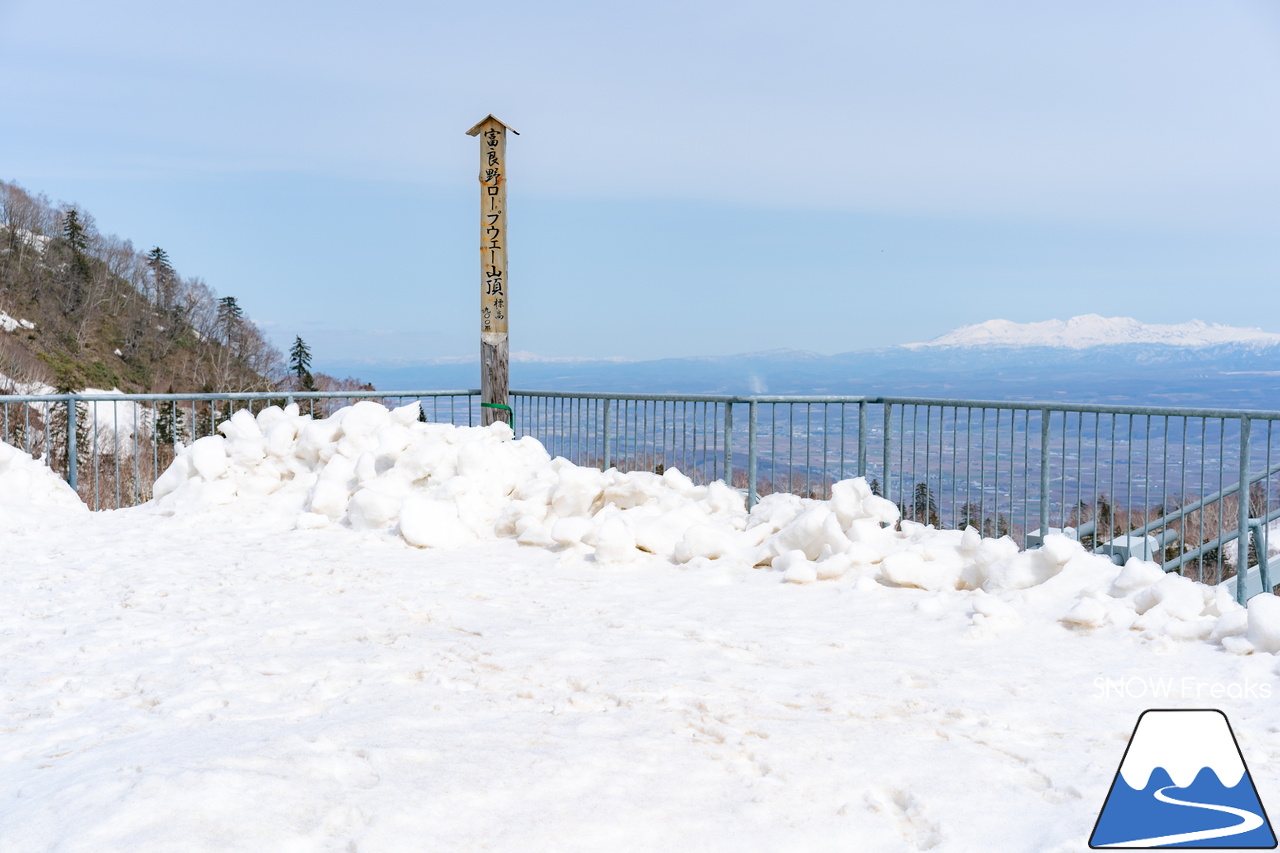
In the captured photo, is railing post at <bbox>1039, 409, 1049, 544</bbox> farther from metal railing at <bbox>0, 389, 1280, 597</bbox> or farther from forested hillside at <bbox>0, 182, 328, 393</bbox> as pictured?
forested hillside at <bbox>0, 182, 328, 393</bbox>

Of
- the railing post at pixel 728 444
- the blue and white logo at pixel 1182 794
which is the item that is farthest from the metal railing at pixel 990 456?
the blue and white logo at pixel 1182 794

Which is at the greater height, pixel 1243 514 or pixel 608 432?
pixel 608 432

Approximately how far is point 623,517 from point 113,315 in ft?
335

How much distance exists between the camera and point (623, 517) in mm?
7262

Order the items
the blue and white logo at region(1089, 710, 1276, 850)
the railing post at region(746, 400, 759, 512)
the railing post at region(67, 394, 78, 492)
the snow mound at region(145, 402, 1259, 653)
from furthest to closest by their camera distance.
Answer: the railing post at region(67, 394, 78, 492), the railing post at region(746, 400, 759, 512), the snow mound at region(145, 402, 1259, 653), the blue and white logo at region(1089, 710, 1276, 850)

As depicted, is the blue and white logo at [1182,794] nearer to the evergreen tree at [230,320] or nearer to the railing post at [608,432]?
the railing post at [608,432]

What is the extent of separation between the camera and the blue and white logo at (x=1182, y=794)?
100 inches

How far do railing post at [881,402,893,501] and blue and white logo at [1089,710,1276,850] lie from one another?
496 centimetres

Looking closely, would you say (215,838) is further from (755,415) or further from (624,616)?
(755,415)

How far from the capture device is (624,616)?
5125 millimetres

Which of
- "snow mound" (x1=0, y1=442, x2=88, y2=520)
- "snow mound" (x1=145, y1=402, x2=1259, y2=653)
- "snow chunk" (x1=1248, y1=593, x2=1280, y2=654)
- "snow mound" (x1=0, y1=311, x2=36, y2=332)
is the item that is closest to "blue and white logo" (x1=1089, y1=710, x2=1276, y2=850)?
"snow chunk" (x1=1248, y1=593, x2=1280, y2=654)

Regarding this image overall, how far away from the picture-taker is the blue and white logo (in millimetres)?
2549

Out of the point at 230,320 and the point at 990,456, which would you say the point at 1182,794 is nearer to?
the point at 990,456

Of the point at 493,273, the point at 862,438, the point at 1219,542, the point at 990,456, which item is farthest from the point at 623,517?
the point at 493,273
